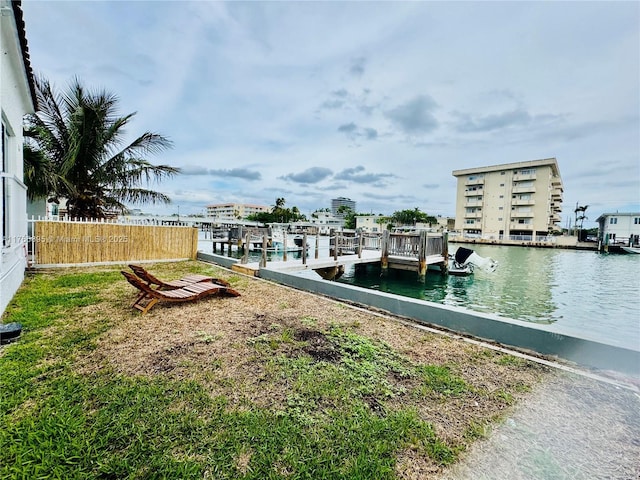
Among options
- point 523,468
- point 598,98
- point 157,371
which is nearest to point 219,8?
point 157,371

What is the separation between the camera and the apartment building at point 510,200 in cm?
5816

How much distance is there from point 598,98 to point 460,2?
4.85 metres

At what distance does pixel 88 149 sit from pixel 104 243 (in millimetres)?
4236

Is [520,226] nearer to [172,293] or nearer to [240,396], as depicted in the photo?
[172,293]

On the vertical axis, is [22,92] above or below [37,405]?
above

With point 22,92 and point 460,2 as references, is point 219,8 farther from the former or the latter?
point 460,2

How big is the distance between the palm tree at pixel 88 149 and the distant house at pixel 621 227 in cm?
6684

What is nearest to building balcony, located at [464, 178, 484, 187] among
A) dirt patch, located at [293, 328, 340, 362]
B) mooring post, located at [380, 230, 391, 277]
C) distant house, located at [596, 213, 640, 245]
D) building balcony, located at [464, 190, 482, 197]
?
building balcony, located at [464, 190, 482, 197]

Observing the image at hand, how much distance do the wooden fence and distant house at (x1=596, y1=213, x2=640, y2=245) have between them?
215 ft

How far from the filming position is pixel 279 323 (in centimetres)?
502

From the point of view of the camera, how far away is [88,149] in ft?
39.5

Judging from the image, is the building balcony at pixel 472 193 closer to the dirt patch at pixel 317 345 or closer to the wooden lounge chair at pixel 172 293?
the wooden lounge chair at pixel 172 293

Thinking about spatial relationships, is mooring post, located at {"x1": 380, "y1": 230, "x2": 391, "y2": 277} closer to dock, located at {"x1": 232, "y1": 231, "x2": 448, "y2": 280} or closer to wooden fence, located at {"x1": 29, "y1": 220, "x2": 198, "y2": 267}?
dock, located at {"x1": 232, "y1": 231, "x2": 448, "y2": 280}

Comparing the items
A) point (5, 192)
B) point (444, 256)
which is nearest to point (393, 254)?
point (444, 256)
